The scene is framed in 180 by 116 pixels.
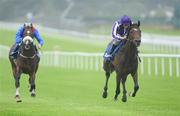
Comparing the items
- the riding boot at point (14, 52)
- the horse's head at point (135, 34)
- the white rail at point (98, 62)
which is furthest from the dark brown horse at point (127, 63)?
the white rail at point (98, 62)

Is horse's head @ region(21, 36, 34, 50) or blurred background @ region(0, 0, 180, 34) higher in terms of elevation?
blurred background @ region(0, 0, 180, 34)

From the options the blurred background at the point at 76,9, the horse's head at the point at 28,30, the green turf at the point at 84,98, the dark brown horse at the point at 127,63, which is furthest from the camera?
the blurred background at the point at 76,9

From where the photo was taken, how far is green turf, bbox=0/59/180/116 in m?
15.7

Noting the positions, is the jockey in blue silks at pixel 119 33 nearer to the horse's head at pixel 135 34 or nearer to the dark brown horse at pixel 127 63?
the dark brown horse at pixel 127 63

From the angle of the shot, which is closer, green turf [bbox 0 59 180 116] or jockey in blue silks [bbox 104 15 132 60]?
green turf [bbox 0 59 180 116]

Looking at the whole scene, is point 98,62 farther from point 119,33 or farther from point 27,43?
point 27,43

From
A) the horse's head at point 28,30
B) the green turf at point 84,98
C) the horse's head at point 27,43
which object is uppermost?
the horse's head at point 28,30

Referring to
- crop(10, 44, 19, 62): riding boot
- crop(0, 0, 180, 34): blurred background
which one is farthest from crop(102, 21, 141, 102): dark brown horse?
crop(0, 0, 180, 34): blurred background

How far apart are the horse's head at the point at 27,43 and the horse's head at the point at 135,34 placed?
2.46 m

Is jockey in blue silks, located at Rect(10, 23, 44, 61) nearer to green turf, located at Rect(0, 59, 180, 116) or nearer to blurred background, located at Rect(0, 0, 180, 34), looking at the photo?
green turf, located at Rect(0, 59, 180, 116)

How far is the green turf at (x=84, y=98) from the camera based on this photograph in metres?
15.7

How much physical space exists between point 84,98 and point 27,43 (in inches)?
106

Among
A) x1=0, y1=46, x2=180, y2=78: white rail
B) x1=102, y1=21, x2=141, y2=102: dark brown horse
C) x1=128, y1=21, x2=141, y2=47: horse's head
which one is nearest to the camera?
x1=128, y1=21, x2=141, y2=47: horse's head

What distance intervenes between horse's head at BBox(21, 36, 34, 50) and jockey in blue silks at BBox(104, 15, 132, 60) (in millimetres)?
2009
